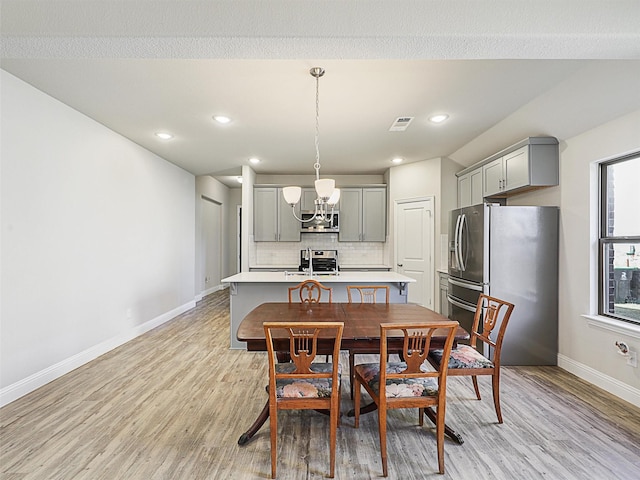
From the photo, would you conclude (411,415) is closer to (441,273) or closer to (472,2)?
(472,2)

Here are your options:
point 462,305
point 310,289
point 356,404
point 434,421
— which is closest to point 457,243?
point 462,305

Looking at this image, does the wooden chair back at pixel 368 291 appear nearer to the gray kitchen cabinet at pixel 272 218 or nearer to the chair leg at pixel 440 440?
the chair leg at pixel 440 440

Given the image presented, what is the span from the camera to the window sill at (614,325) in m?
2.75

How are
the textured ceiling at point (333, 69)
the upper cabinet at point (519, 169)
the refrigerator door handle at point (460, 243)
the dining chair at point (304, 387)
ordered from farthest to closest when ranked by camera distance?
the refrigerator door handle at point (460, 243), the upper cabinet at point (519, 169), the dining chair at point (304, 387), the textured ceiling at point (333, 69)

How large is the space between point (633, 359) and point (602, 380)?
0.39 m

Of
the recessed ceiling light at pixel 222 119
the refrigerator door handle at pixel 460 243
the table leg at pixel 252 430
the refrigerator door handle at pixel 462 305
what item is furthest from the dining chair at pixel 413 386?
the recessed ceiling light at pixel 222 119

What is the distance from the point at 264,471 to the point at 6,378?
229 centimetres

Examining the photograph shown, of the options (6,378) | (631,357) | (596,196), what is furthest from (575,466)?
(6,378)

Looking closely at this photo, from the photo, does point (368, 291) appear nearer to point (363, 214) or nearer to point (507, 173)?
point (507, 173)

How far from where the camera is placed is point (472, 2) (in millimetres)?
1657

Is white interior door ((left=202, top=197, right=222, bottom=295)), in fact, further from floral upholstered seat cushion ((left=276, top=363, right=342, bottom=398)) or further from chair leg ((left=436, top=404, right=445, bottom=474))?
chair leg ((left=436, top=404, right=445, bottom=474))

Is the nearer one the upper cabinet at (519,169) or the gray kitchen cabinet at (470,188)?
the upper cabinet at (519,169)

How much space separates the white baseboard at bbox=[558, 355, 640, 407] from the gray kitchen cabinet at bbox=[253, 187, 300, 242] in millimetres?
4293

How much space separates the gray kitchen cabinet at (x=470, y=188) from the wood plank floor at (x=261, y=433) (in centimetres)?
232
